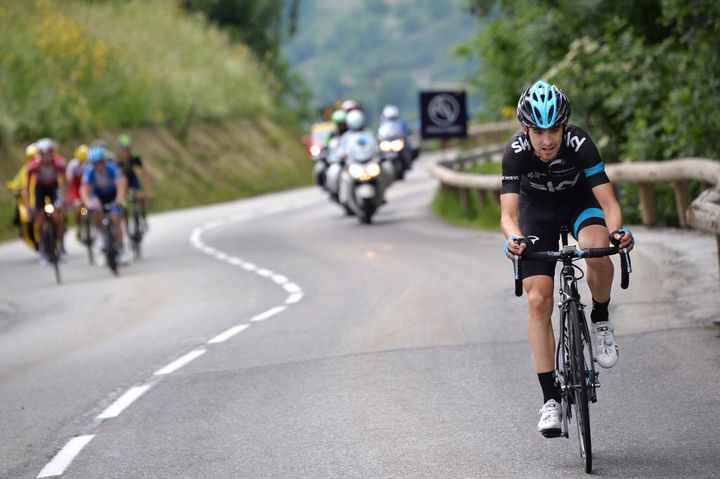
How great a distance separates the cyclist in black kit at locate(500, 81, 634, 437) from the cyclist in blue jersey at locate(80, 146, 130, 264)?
1464 cm

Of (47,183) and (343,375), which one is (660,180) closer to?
(343,375)

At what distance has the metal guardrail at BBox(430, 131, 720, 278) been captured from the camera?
11.8 metres

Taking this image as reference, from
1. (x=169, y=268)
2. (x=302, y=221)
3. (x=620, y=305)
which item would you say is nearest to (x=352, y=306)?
(x=620, y=305)

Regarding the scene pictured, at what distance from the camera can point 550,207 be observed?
7566 mm

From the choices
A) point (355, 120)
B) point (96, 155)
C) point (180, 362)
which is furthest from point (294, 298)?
point (355, 120)

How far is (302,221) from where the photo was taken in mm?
31234

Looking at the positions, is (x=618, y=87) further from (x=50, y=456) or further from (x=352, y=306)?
(x=50, y=456)

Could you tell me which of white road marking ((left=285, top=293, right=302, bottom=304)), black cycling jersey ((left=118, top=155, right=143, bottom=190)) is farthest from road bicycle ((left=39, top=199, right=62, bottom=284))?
white road marking ((left=285, top=293, right=302, bottom=304))

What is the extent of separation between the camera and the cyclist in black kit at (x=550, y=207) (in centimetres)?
715

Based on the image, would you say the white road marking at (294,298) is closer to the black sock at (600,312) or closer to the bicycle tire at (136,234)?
the bicycle tire at (136,234)

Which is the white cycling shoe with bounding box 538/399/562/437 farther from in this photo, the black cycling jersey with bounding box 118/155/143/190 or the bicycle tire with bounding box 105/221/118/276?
the black cycling jersey with bounding box 118/155/143/190

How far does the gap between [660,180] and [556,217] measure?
421 inches

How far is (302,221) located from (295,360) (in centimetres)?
2002

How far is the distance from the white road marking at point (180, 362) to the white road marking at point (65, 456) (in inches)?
97.3
